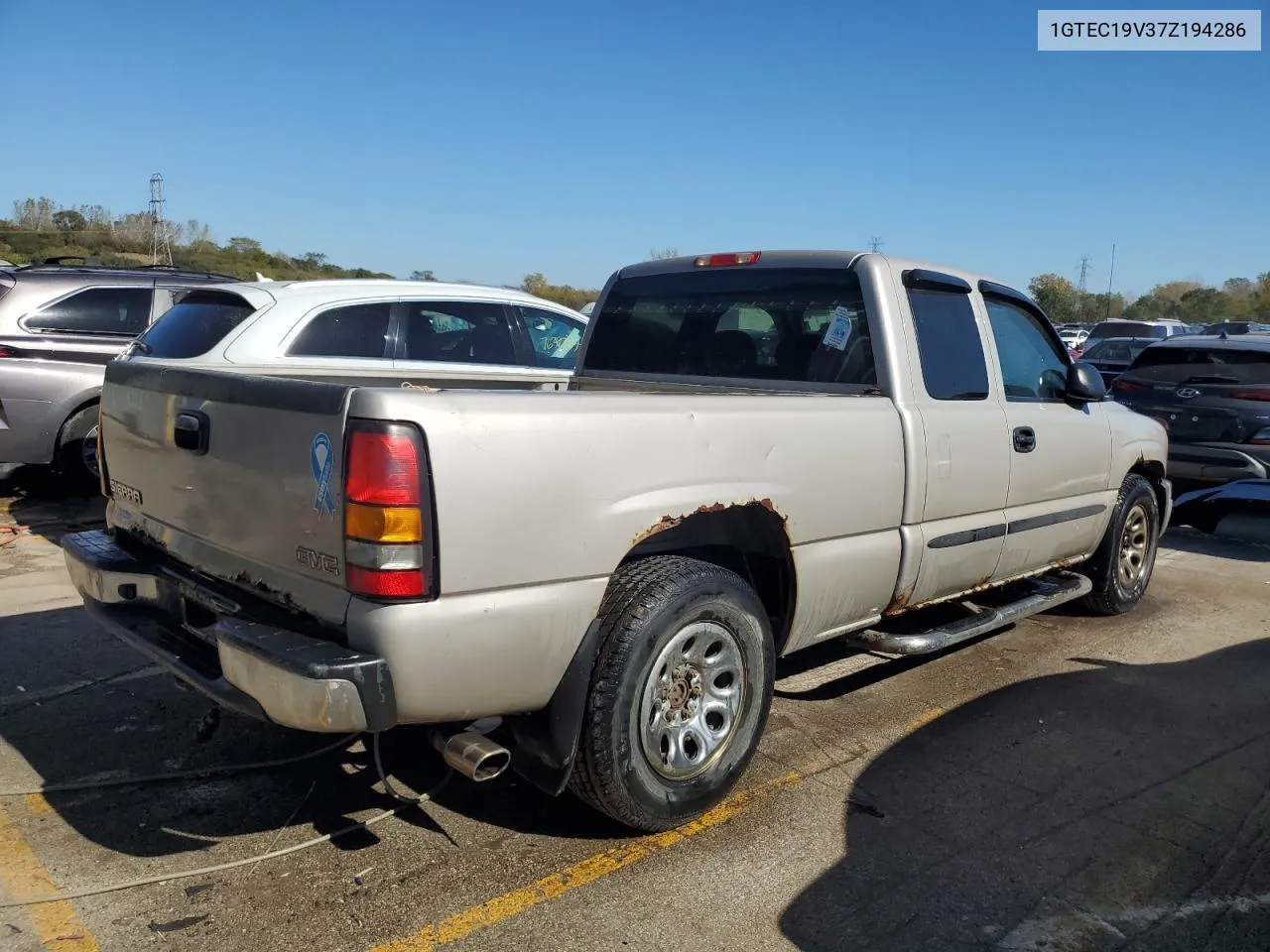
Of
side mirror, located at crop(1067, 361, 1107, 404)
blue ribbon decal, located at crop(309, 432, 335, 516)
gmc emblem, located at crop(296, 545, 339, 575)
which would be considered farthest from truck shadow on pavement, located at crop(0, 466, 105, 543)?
side mirror, located at crop(1067, 361, 1107, 404)

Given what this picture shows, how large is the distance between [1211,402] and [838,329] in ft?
19.6

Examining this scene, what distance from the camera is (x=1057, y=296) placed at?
6425 centimetres

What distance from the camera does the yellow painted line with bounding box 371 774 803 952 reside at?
2723 millimetres

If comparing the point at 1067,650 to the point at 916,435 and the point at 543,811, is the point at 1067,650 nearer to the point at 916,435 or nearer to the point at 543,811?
the point at 916,435

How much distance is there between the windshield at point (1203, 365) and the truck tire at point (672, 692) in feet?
23.4

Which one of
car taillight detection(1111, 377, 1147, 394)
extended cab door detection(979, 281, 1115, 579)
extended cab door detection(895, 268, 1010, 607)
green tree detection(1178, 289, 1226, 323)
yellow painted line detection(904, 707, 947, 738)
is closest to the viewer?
extended cab door detection(895, 268, 1010, 607)

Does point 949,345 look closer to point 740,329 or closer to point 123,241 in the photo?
point 740,329

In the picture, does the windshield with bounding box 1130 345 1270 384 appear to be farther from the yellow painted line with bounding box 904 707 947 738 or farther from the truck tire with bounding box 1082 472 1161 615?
the yellow painted line with bounding box 904 707 947 738

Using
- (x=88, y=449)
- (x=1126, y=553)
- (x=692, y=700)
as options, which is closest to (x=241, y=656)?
(x=692, y=700)

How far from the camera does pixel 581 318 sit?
26.3 ft

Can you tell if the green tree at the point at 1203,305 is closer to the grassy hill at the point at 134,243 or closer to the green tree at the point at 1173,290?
the green tree at the point at 1173,290

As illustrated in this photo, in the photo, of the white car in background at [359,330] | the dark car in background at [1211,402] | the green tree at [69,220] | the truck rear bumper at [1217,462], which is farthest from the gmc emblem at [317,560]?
the green tree at [69,220]

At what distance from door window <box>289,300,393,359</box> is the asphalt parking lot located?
7.70ft

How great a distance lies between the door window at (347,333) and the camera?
6426 millimetres
